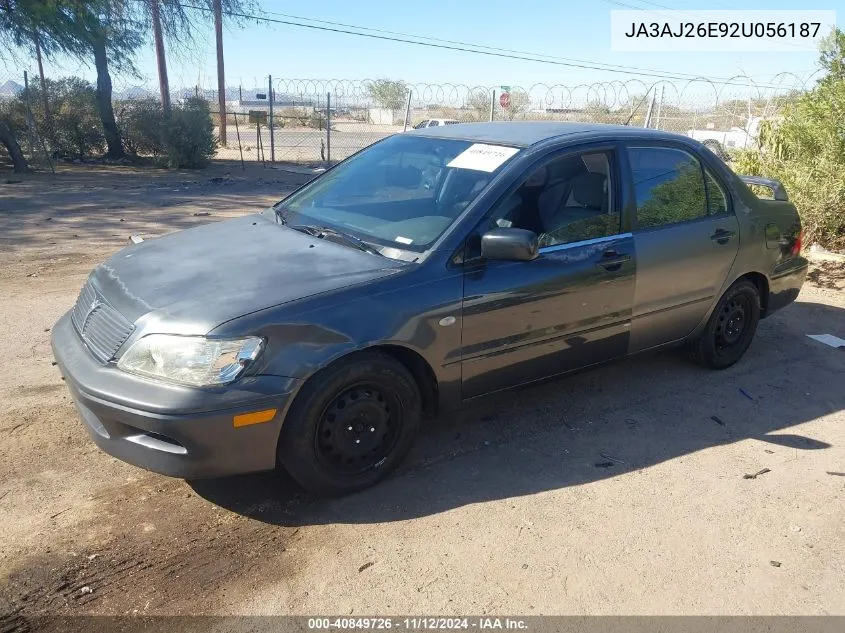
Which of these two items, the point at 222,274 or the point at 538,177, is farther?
the point at 538,177

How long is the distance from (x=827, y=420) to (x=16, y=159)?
17.0m

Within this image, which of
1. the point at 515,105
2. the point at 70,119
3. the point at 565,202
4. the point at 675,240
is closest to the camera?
the point at 565,202

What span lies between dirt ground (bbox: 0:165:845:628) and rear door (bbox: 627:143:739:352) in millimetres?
602

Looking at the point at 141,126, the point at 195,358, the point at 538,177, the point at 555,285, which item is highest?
the point at 141,126

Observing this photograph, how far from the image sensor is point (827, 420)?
4473mm

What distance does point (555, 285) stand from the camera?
12.5 feet

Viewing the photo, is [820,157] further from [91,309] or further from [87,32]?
[87,32]

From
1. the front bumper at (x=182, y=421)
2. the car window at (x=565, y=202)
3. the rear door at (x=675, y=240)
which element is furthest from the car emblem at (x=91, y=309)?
the rear door at (x=675, y=240)

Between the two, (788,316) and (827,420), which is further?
(788,316)

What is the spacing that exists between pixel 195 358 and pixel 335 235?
47.3 inches

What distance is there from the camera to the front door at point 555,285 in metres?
3.58

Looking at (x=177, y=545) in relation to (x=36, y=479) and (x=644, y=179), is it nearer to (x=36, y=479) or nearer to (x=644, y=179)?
(x=36, y=479)

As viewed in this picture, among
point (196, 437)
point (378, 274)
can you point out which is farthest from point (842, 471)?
point (196, 437)

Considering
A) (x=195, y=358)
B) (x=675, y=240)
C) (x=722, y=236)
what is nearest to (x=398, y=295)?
(x=195, y=358)
